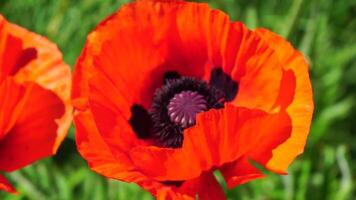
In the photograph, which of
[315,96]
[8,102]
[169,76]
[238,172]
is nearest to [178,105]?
[169,76]

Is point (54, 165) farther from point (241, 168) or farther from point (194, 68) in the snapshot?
point (241, 168)

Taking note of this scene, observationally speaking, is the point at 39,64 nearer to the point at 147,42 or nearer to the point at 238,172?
the point at 147,42

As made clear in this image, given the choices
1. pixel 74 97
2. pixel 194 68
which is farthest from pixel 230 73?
pixel 74 97

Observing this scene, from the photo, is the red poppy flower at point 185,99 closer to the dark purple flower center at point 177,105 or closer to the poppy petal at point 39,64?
the dark purple flower center at point 177,105

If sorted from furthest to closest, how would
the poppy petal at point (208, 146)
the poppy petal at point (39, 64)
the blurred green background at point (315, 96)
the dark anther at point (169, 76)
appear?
1. the blurred green background at point (315, 96)
2. the dark anther at point (169, 76)
3. the poppy petal at point (39, 64)
4. the poppy petal at point (208, 146)

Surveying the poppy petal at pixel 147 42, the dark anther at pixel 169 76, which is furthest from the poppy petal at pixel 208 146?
the dark anther at pixel 169 76

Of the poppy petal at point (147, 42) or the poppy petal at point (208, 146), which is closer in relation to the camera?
the poppy petal at point (208, 146)
